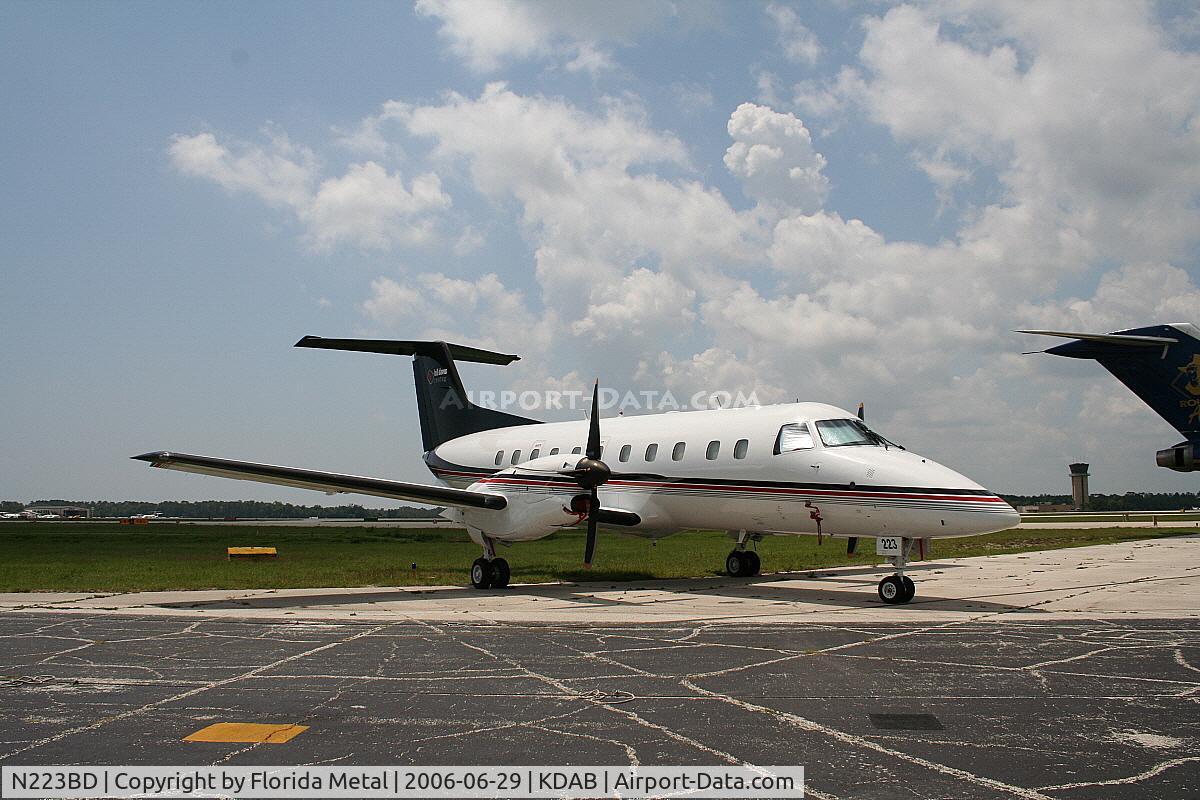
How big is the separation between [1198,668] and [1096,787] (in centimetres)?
487

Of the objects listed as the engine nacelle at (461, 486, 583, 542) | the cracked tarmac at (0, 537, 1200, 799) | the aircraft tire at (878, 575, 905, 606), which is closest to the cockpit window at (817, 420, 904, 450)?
the aircraft tire at (878, 575, 905, 606)

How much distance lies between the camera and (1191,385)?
25094 mm

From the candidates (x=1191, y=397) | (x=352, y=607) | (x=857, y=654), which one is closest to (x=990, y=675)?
(x=857, y=654)

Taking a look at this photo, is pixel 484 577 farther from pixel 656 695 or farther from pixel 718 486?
pixel 656 695

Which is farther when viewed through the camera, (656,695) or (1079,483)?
(1079,483)

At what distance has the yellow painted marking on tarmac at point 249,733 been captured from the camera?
6.29 m

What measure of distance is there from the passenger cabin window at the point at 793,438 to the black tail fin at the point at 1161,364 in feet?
37.2

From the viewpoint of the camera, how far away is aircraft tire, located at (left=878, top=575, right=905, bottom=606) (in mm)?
14953

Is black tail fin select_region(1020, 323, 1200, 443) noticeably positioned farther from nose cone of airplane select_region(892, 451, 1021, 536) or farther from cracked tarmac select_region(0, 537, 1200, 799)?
cracked tarmac select_region(0, 537, 1200, 799)

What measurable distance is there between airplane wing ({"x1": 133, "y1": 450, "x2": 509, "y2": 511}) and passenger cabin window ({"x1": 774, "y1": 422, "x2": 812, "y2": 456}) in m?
5.77

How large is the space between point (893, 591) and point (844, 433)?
3.11 m

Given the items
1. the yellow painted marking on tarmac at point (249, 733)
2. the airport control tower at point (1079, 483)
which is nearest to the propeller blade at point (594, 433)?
the yellow painted marking on tarmac at point (249, 733)

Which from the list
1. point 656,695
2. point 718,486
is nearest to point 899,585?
point 718,486

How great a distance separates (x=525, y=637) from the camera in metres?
11.3
